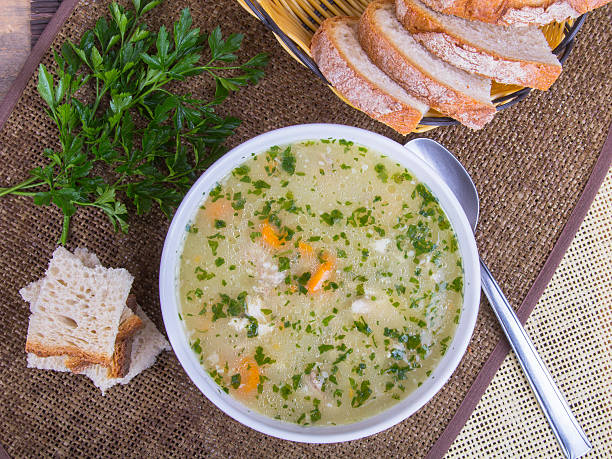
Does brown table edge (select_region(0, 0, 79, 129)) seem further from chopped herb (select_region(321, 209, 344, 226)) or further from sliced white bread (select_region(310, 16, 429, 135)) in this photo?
chopped herb (select_region(321, 209, 344, 226))

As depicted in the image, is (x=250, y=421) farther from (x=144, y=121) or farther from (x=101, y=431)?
(x=144, y=121)

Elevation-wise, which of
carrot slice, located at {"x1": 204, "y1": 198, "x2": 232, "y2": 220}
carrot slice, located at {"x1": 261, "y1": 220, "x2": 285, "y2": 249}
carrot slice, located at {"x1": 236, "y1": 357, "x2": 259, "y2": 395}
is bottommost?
carrot slice, located at {"x1": 236, "y1": 357, "x2": 259, "y2": 395}

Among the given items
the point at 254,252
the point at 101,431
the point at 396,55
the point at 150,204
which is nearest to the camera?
the point at 396,55

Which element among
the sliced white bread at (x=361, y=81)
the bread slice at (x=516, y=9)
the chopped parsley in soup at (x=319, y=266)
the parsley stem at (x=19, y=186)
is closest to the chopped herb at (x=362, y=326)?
the chopped parsley in soup at (x=319, y=266)

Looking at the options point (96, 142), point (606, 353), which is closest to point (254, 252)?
point (96, 142)

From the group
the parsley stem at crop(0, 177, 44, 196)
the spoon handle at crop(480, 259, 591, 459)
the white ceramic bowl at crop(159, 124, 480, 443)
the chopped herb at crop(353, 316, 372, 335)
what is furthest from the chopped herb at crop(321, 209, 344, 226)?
the parsley stem at crop(0, 177, 44, 196)

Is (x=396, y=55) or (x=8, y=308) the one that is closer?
(x=396, y=55)
